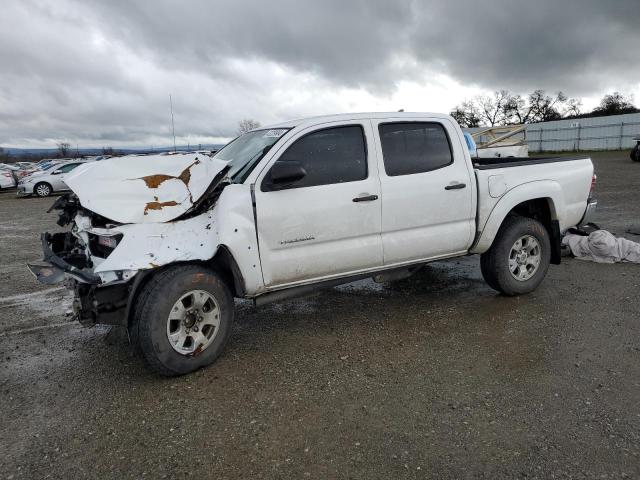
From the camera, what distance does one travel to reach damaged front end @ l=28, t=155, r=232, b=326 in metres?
3.52

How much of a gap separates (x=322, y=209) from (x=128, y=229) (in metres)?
1.52

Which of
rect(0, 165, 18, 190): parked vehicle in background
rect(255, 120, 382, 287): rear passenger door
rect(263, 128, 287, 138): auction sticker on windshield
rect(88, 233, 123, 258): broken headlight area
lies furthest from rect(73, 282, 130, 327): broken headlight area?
rect(0, 165, 18, 190): parked vehicle in background

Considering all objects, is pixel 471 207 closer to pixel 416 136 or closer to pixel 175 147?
pixel 416 136

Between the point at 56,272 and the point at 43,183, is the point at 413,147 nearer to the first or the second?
the point at 56,272

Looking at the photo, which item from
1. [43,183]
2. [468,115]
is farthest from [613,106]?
[43,183]

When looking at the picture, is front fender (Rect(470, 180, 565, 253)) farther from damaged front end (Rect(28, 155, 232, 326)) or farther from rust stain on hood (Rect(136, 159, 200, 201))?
rust stain on hood (Rect(136, 159, 200, 201))

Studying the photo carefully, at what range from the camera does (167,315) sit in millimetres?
3533

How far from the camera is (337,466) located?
2.68 meters

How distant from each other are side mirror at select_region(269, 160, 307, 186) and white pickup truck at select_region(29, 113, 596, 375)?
1 cm

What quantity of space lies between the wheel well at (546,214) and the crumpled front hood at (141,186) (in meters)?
3.47

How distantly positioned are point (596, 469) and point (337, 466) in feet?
4.54

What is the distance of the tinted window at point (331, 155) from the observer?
407 centimetres

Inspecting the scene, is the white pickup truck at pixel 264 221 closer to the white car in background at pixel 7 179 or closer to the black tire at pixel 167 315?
the black tire at pixel 167 315

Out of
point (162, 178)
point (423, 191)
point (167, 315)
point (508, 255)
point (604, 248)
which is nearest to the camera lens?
point (167, 315)
